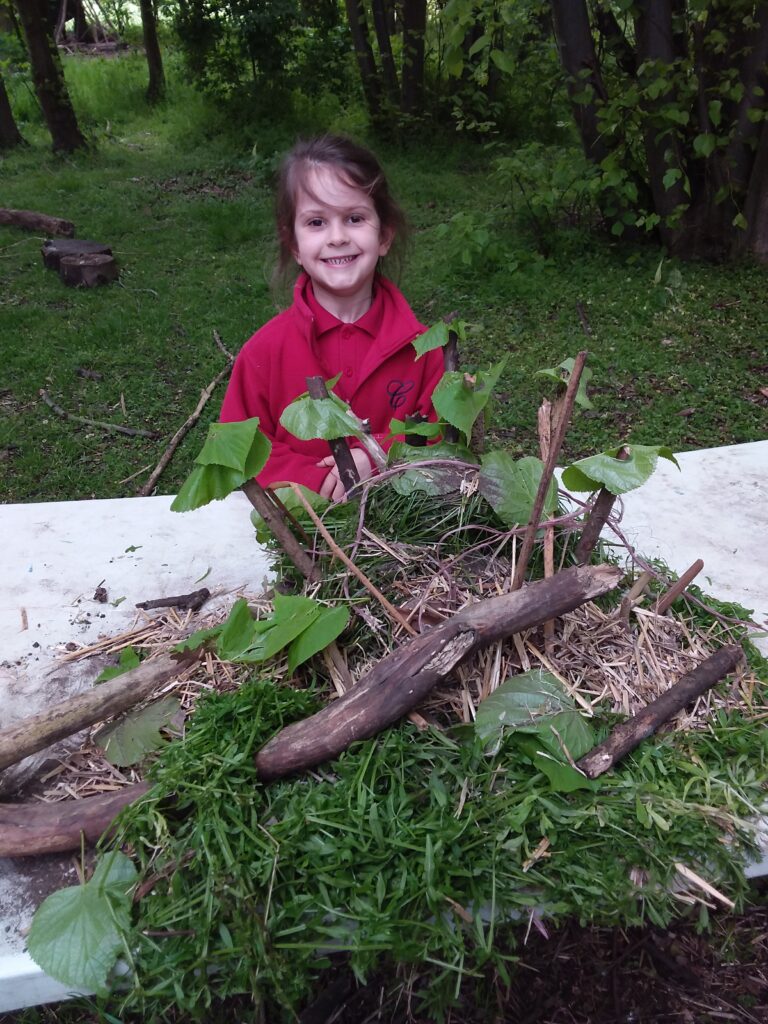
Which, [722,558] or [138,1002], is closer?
[138,1002]

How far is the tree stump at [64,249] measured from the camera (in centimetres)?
569

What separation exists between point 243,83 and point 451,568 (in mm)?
9222

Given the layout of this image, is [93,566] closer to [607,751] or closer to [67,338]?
[607,751]

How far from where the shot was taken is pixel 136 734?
1266 mm

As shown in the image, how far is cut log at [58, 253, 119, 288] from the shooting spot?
549cm

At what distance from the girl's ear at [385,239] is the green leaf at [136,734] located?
1491mm

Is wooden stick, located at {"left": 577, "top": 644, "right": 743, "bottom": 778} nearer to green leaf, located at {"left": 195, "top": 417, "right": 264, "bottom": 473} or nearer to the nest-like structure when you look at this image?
the nest-like structure

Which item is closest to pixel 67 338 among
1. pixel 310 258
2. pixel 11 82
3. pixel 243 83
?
pixel 310 258

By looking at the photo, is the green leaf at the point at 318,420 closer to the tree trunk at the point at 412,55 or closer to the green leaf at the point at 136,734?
the green leaf at the point at 136,734

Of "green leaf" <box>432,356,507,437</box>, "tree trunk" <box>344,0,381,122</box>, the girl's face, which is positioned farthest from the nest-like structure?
"tree trunk" <box>344,0,381,122</box>

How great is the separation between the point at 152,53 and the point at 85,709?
11182 millimetres

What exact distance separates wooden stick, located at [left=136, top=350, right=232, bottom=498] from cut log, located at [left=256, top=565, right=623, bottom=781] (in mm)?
2532

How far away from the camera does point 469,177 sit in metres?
7.46

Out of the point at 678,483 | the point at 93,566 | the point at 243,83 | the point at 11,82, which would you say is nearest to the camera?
the point at 93,566
